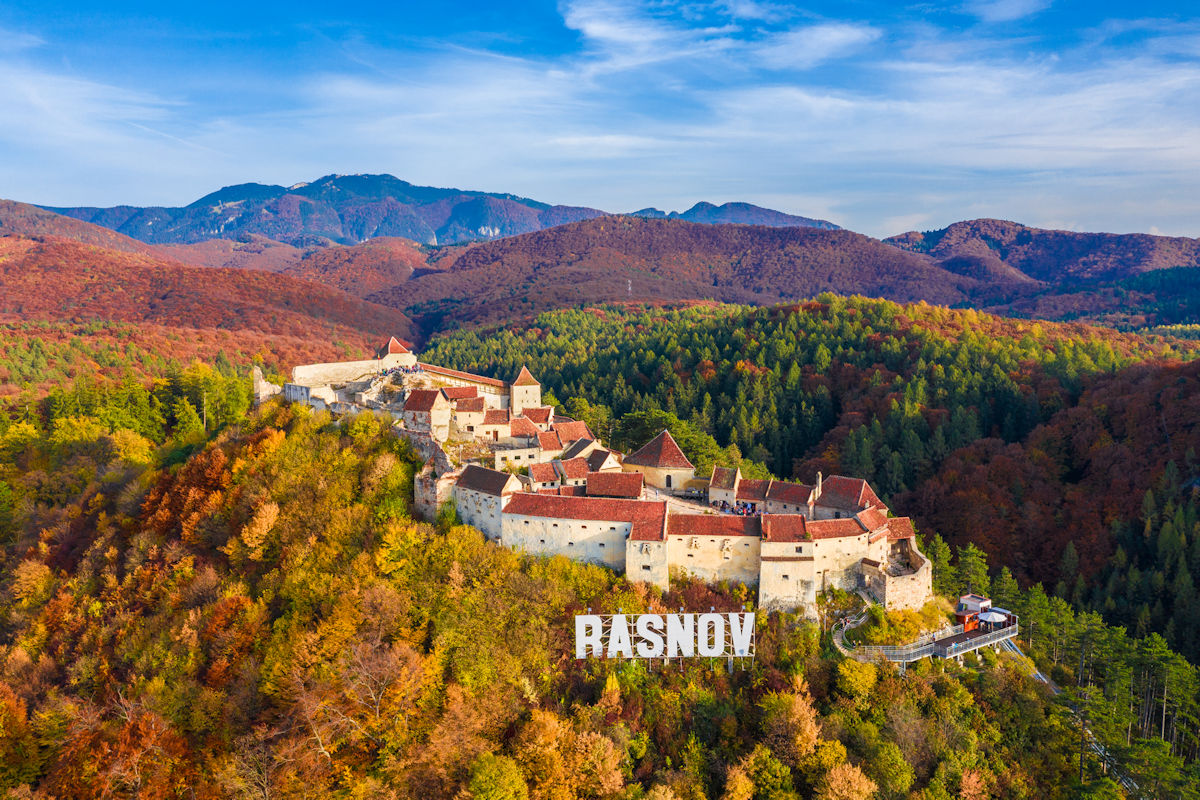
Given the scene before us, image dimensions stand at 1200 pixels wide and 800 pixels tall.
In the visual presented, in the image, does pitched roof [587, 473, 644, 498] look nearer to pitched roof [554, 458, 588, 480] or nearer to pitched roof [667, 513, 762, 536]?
Answer: pitched roof [554, 458, 588, 480]

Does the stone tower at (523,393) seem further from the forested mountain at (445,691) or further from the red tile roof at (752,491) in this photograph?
the red tile roof at (752,491)

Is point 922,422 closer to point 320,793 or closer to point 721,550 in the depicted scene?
point 721,550

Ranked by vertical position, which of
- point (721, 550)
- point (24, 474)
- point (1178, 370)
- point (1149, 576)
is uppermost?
point (1178, 370)

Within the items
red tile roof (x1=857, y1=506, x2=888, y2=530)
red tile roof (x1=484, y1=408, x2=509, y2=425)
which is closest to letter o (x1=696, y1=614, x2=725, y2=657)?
red tile roof (x1=857, y1=506, x2=888, y2=530)

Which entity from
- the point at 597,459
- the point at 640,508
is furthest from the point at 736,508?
the point at 597,459

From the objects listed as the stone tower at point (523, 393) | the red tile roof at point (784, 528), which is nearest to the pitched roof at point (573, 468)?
the red tile roof at point (784, 528)

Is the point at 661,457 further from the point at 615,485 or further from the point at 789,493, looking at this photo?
the point at 789,493

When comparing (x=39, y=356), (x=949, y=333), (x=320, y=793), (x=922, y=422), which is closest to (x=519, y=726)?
(x=320, y=793)
